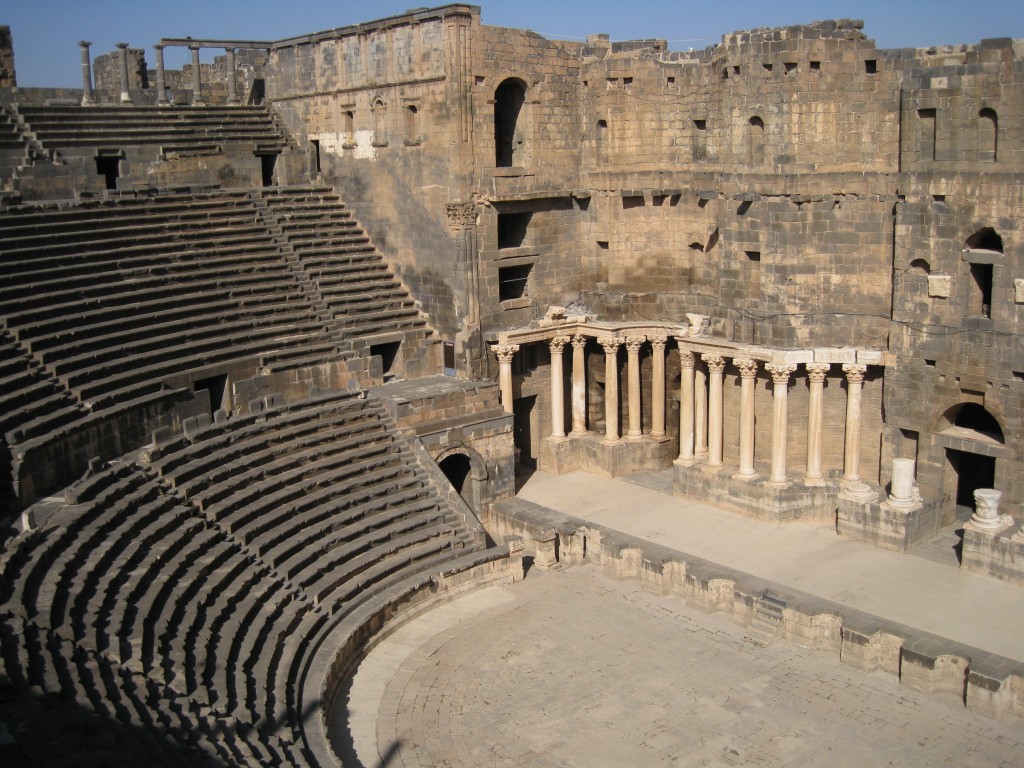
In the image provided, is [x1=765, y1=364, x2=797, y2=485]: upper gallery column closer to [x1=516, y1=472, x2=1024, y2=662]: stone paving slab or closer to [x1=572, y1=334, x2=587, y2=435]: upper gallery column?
[x1=516, y1=472, x2=1024, y2=662]: stone paving slab

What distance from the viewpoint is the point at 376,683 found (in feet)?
57.0

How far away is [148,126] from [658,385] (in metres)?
15.0

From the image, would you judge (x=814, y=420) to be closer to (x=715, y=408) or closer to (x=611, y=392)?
(x=715, y=408)

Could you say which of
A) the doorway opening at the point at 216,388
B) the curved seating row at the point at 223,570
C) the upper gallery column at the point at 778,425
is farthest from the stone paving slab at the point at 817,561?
the doorway opening at the point at 216,388

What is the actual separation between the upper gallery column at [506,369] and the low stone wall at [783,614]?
133 inches

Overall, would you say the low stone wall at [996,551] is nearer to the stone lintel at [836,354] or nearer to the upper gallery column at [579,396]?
the stone lintel at [836,354]

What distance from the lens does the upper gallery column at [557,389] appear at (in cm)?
2700

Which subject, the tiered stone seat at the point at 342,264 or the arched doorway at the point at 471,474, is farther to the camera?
the tiered stone seat at the point at 342,264

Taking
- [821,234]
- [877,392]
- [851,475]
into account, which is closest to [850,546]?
[851,475]

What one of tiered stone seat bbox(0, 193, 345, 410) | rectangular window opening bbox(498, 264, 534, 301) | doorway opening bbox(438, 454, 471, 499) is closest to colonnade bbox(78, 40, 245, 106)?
tiered stone seat bbox(0, 193, 345, 410)

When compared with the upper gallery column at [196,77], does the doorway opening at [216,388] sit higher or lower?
lower

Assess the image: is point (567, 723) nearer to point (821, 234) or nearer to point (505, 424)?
point (505, 424)

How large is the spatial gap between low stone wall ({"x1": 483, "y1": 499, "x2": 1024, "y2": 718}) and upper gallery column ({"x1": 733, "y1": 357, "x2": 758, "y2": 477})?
3763 millimetres

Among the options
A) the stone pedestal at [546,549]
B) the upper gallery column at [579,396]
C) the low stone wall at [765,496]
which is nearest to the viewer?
the stone pedestal at [546,549]
